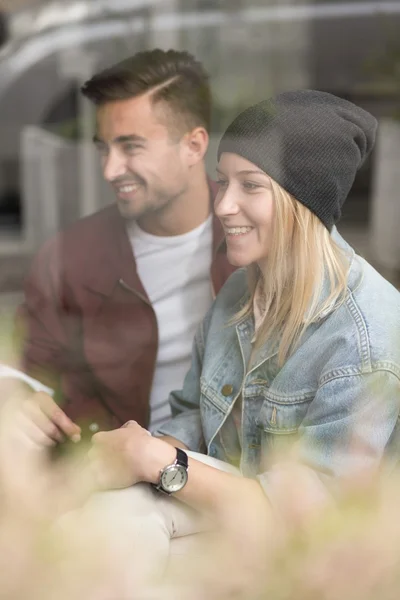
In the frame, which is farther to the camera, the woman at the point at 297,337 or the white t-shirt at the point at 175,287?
the white t-shirt at the point at 175,287

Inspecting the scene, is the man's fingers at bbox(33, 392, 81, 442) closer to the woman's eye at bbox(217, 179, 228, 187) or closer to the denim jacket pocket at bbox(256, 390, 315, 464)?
the denim jacket pocket at bbox(256, 390, 315, 464)

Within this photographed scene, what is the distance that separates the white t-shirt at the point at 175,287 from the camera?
66.7 inches

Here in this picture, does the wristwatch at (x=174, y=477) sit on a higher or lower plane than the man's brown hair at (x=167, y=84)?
lower

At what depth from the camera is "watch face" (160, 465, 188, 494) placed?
1.45 metres

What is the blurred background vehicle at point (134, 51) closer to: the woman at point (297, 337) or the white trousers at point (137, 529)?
the woman at point (297, 337)

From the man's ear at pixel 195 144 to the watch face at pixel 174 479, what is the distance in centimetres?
56

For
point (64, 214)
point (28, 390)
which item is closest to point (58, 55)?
point (64, 214)

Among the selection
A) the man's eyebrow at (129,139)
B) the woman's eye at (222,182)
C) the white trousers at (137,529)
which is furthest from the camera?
the man's eyebrow at (129,139)

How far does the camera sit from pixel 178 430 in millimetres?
1686

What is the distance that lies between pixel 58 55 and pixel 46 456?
787 mm

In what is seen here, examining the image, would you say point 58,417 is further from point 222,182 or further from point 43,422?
point 222,182

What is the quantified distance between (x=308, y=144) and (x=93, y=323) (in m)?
0.60

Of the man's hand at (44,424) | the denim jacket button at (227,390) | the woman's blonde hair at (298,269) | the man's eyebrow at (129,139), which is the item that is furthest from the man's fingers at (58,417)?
the man's eyebrow at (129,139)

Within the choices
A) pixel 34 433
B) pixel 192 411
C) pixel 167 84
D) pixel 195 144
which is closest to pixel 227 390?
pixel 192 411
